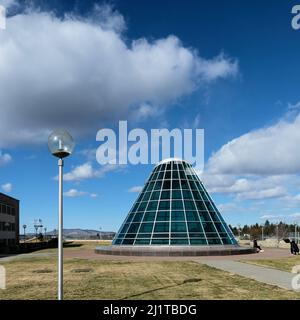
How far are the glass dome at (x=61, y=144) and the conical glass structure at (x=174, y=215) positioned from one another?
2532cm

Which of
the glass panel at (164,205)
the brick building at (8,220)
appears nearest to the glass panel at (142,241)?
the glass panel at (164,205)

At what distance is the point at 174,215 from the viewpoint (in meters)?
36.5

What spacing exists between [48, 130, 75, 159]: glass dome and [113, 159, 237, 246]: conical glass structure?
25.3m

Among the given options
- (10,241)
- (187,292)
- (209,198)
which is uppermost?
(209,198)

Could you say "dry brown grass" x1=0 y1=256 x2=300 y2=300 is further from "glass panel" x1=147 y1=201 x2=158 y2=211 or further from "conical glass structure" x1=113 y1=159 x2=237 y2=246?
"glass panel" x1=147 y1=201 x2=158 y2=211

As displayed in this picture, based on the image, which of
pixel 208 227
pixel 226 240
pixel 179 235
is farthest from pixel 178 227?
pixel 226 240

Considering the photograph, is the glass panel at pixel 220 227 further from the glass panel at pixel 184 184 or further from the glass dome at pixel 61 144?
the glass dome at pixel 61 144

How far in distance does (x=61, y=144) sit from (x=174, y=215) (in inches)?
1072

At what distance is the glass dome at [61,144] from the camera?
10.1 meters
